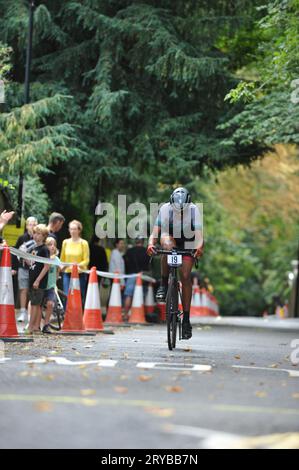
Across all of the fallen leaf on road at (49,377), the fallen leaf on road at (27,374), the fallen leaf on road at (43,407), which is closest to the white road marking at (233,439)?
the fallen leaf on road at (43,407)

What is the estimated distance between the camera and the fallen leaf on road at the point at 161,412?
7.07m

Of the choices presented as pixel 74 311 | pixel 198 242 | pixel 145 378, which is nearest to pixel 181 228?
pixel 198 242

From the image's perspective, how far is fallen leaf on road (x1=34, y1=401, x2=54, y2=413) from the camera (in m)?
7.15

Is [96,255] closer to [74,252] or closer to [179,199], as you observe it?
[74,252]

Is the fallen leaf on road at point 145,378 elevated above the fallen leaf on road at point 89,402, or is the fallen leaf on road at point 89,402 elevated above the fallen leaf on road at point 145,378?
the fallen leaf on road at point 89,402

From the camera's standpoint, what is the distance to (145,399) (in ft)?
26.1

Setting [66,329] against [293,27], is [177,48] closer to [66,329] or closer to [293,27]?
[293,27]

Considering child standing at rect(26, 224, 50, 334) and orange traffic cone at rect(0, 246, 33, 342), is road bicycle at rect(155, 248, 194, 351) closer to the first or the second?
orange traffic cone at rect(0, 246, 33, 342)

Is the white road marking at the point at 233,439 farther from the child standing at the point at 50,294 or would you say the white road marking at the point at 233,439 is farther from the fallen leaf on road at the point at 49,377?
the child standing at the point at 50,294

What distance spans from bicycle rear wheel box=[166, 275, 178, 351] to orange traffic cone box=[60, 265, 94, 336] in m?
4.02

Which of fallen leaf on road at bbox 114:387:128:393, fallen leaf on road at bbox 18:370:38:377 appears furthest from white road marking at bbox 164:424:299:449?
fallen leaf on road at bbox 18:370:38:377

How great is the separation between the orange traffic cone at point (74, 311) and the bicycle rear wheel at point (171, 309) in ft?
13.2

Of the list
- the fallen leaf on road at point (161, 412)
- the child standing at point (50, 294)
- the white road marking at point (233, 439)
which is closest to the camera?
the white road marking at point (233, 439)
